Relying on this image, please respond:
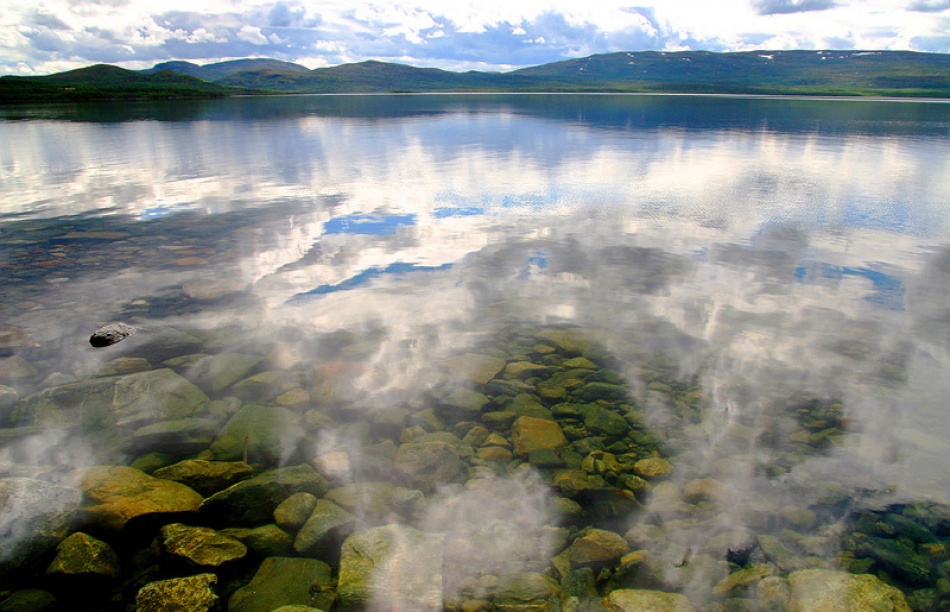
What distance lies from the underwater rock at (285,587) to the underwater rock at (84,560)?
1.51 m

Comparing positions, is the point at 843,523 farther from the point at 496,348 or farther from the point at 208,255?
the point at 208,255

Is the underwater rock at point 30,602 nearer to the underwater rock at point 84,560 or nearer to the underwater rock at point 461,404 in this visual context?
the underwater rock at point 84,560

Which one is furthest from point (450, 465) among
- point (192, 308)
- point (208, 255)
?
point (208, 255)

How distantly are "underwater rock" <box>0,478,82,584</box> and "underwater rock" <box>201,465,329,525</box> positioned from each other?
1.61 metres

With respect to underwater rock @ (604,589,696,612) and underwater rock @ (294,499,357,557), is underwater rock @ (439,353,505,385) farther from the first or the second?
underwater rock @ (604,589,696,612)

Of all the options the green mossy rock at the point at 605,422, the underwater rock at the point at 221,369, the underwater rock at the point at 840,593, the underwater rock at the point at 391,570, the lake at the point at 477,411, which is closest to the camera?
the underwater rock at the point at 840,593

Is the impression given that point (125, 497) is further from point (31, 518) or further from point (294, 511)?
point (294, 511)

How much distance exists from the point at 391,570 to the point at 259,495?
2.28 metres

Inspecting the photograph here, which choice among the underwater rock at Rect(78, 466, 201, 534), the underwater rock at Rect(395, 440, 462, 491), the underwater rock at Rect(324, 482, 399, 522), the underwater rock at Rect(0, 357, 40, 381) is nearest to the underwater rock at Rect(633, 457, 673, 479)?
the underwater rock at Rect(395, 440, 462, 491)

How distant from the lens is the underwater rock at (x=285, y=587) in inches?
237

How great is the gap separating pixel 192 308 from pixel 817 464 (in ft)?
43.1

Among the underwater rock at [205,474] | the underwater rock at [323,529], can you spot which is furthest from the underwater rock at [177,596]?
the underwater rock at [205,474]

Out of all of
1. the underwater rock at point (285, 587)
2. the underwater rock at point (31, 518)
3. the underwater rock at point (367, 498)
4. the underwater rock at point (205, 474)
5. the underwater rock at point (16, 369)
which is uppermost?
the underwater rock at point (16, 369)

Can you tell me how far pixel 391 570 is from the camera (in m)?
6.38
